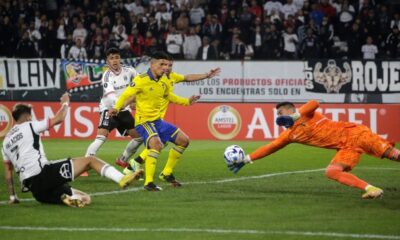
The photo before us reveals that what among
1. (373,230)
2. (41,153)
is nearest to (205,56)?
(41,153)

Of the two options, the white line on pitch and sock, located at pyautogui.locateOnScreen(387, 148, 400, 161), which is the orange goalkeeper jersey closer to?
sock, located at pyautogui.locateOnScreen(387, 148, 400, 161)

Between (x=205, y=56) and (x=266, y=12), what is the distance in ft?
10.9

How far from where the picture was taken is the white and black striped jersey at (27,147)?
38.3 ft

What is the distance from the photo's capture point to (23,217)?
1127cm

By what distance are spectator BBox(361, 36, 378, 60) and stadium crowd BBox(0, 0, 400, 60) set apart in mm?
30

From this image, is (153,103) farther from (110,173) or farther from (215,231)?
(215,231)

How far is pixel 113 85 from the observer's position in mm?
16375

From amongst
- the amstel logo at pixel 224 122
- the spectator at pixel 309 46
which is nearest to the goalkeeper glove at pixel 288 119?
the amstel logo at pixel 224 122

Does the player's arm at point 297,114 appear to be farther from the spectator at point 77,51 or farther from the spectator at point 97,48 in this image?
the spectator at point 77,51

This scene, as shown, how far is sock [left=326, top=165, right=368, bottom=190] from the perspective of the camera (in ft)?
41.0

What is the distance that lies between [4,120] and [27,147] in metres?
13.6

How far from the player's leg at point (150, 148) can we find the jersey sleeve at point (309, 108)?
2.32 meters

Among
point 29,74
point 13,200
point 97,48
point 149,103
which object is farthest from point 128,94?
point 97,48

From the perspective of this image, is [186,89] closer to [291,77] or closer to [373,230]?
[291,77]
